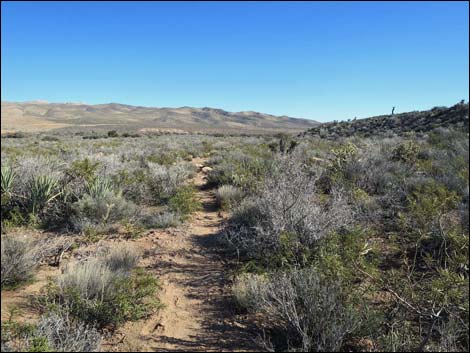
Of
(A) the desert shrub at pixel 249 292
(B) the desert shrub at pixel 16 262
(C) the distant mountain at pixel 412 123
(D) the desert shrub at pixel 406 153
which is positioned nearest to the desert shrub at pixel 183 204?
(B) the desert shrub at pixel 16 262

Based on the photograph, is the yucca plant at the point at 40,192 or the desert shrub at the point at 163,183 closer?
the yucca plant at the point at 40,192

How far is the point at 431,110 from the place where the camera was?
110 feet

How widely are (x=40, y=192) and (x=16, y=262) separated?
2793 millimetres

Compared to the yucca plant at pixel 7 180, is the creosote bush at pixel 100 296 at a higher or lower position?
lower

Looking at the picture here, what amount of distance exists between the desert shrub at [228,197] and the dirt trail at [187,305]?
1.73 meters

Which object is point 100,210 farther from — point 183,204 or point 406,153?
point 406,153

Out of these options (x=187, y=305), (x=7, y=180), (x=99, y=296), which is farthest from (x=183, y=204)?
(x=99, y=296)

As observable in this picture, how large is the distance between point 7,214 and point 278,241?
5.30m

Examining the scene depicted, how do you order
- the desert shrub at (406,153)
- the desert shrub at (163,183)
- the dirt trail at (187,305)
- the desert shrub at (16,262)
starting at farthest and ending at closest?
1. the desert shrub at (406,153)
2. the desert shrub at (163,183)
3. the desert shrub at (16,262)
4. the dirt trail at (187,305)

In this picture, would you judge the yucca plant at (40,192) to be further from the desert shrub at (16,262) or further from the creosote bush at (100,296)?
the creosote bush at (100,296)

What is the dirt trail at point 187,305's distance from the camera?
3292 millimetres

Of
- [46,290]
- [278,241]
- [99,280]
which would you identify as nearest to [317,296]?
[278,241]

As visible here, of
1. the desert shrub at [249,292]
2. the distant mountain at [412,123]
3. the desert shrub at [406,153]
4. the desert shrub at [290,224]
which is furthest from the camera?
the distant mountain at [412,123]

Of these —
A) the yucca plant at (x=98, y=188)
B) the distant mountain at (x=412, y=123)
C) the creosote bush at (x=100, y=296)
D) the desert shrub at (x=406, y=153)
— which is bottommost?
the creosote bush at (x=100, y=296)
